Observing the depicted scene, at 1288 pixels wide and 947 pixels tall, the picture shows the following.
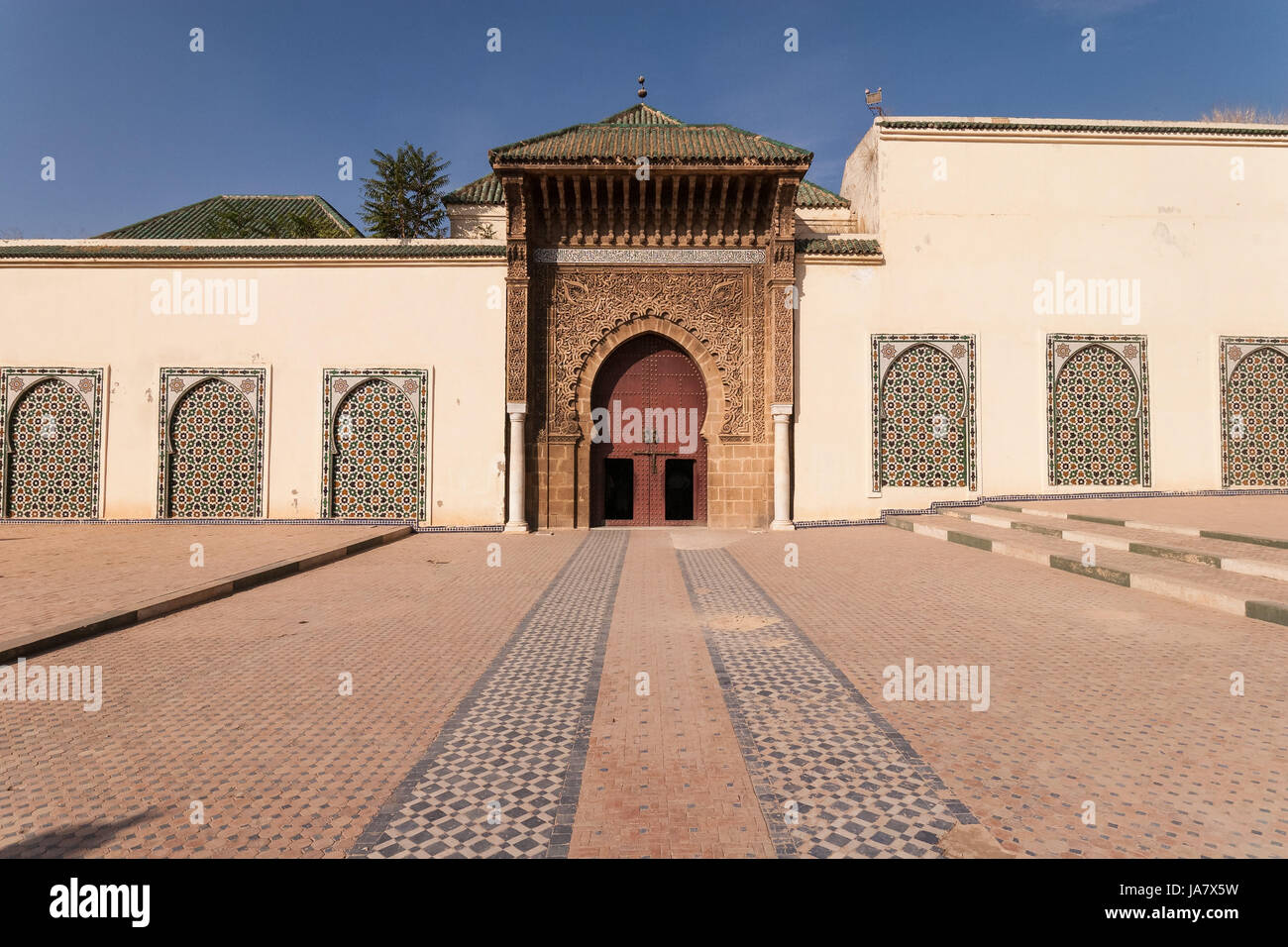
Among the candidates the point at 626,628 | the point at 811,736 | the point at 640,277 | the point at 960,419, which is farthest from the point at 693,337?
the point at 811,736

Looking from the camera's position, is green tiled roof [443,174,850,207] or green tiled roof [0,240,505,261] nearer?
green tiled roof [0,240,505,261]

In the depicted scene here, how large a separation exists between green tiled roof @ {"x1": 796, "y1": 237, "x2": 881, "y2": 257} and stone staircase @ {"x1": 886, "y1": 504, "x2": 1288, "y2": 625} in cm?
438

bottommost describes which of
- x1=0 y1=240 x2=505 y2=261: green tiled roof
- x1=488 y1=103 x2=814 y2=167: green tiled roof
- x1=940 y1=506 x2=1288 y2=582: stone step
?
x1=940 y1=506 x2=1288 y2=582: stone step

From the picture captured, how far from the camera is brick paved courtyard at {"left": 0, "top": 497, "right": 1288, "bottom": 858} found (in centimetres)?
171

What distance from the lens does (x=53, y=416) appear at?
31.7ft

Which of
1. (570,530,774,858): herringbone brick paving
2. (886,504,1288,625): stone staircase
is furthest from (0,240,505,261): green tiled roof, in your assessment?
(886,504,1288,625): stone staircase

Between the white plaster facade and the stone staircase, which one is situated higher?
the white plaster facade

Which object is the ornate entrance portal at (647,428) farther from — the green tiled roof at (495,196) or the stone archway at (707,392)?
the green tiled roof at (495,196)

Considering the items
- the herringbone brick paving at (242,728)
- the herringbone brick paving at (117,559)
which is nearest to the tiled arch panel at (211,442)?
the herringbone brick paving at (117,559)

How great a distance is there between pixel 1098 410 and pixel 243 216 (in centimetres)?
1787

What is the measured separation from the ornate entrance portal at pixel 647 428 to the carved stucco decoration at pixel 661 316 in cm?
46

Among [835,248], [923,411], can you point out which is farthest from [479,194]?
[923,411]

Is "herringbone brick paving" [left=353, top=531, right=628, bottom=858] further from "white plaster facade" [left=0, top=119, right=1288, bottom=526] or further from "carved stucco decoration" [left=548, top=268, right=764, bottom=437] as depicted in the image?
"white plaster facade" [left=0, top=119, right=1288, bottom=526]

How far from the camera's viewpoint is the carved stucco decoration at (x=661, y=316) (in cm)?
988
